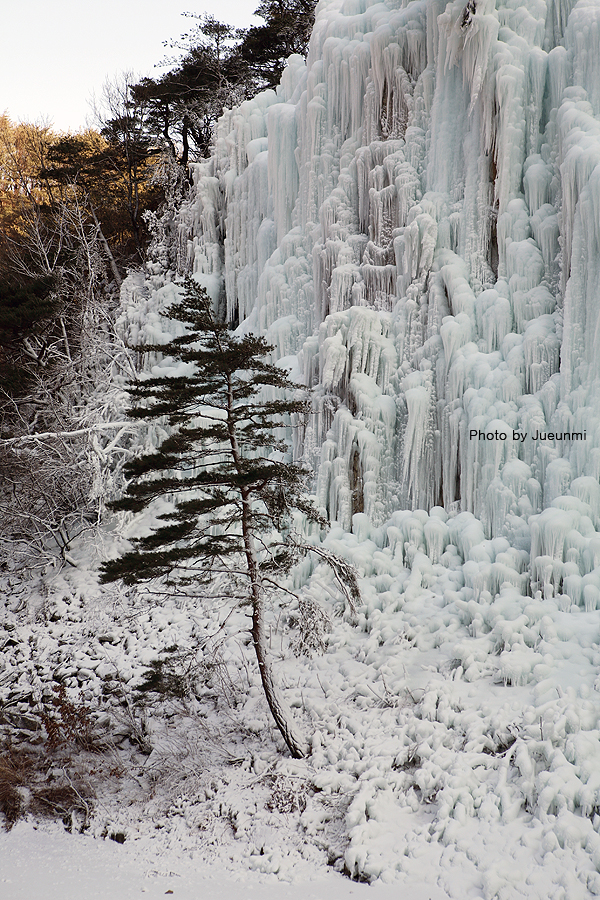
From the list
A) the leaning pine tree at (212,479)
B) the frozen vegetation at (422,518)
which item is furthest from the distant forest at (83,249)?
the leaning pine tree at (212,479)

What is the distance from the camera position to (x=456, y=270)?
30.6 feet

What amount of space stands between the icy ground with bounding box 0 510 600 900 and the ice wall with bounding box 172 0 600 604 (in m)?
0.91

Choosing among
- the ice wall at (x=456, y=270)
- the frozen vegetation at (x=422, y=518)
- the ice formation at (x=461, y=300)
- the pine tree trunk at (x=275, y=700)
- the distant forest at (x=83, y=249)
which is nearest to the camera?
the frozen vegetation at (x=422, y=518)

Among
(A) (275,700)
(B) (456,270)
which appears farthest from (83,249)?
(A) (275,700)

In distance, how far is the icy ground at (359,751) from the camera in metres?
5.92

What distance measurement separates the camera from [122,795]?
311 inches

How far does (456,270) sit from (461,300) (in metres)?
0.53

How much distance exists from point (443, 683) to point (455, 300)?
5.58 m

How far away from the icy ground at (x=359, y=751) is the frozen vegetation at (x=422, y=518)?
0.11 ft

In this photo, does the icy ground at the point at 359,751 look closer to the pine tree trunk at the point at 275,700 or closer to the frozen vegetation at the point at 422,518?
the frozen vegetation at the point at 422,518

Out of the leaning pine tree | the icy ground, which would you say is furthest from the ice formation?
the leaning pine tree

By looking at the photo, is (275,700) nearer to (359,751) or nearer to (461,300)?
(359,751)

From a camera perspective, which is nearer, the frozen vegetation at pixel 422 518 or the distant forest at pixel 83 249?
the frozen vegetation at pixel 422 518

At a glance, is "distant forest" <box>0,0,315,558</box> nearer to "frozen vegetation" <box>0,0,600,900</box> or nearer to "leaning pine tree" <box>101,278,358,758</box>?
"frozen vegetation" <box>0,0,600,900</box>
